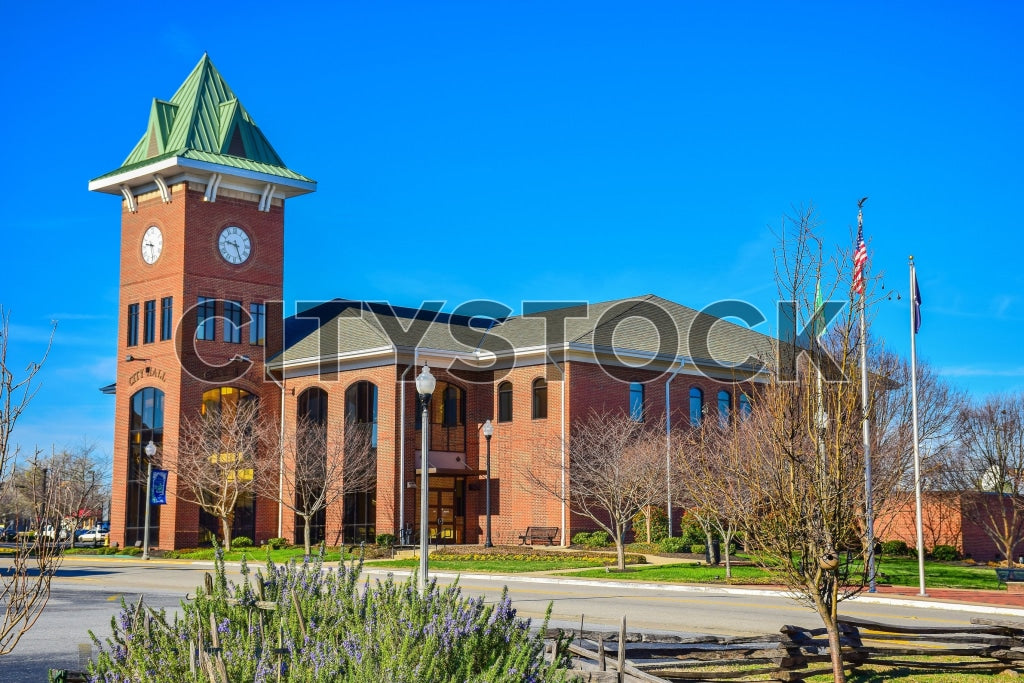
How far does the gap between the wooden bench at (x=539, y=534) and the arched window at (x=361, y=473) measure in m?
6.36

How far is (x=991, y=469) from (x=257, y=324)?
1325 inches

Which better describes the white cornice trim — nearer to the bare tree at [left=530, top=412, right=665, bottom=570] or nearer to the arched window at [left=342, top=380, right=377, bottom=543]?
the arched window at [left=342, top=380, right=377, bottom=543]

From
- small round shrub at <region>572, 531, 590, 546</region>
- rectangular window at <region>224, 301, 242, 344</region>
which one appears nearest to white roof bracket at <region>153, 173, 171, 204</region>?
rectangular window at <region>224, 301, 242, 344</region>

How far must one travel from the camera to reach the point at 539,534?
43562 millimetres

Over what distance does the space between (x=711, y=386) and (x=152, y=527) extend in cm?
2583

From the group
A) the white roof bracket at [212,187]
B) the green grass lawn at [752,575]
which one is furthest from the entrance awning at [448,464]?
the white roof bracket at [212,187]

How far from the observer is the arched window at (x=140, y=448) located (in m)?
49.0

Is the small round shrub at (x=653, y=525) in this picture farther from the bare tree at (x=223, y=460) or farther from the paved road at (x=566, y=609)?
the bare tree at (x=223, y=460)

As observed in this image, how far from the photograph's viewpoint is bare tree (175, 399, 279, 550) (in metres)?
45.9

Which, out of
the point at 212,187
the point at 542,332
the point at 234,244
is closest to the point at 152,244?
the point at 234,244

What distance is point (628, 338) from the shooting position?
153ft

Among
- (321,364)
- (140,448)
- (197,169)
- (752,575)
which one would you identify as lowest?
(752,575)

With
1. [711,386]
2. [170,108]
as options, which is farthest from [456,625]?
[170,108]

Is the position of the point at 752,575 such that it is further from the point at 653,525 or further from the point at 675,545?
the point at 653,525
